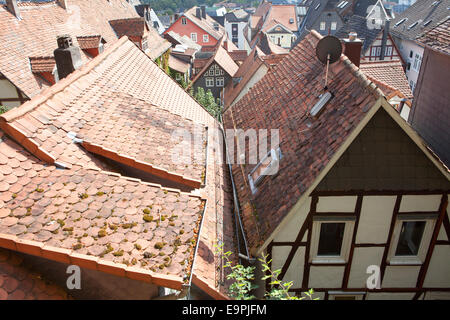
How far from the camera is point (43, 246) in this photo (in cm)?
470

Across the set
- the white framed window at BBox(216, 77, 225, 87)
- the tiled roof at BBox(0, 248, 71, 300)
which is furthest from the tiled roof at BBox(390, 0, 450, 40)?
the tiled roof at BBox(0, 248, 71, 300)

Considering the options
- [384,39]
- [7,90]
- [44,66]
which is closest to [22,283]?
[7,90]

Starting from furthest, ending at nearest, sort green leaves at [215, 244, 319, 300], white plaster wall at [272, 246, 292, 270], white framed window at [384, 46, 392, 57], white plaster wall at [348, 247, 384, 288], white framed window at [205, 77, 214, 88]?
white framed window at [205, 77, 214, 88] → white framed window at [384, 46, 392, 57] → white plaster wall at [348, 247, 384, 288] → white plaster wall at [272, 246, 292, 270] → green leaves at [215, 244, 319, 300]

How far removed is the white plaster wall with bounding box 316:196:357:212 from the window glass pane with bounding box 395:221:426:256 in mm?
1667

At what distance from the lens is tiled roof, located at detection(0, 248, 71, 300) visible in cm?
468

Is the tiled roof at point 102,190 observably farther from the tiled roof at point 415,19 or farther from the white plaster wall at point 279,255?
the tiled roof at point 415,19

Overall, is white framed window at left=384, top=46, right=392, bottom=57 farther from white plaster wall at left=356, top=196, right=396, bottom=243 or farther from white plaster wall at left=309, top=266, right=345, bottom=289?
white plaster wall at left=309, top=266, right=345, bottom=289

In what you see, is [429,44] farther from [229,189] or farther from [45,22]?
[45,22]

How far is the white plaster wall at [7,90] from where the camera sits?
54.1 ft

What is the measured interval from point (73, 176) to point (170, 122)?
14.4 feet

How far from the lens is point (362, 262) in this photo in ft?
29.6

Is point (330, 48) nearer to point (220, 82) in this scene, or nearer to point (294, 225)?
point (294, 225)

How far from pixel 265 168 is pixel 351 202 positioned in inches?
98.4
